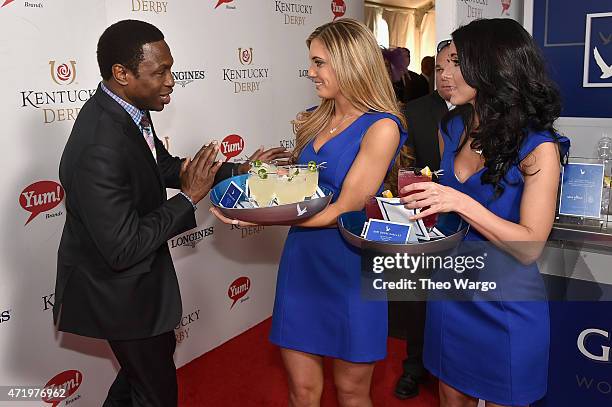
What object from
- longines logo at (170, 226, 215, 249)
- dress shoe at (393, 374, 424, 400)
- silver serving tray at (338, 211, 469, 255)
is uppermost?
silver serving tray at (338, 211, 469, 255)

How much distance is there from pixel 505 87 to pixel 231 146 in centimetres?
221

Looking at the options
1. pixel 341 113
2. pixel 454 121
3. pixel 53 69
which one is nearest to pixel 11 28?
pixel 53 69

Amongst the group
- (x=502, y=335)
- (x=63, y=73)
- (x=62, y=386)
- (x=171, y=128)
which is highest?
(x=63, y=73)

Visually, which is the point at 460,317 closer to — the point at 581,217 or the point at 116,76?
the point at 581,217

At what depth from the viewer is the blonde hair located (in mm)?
1956

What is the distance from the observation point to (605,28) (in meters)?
3.70

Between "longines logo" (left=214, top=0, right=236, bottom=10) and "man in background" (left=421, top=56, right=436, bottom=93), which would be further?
"man in background" (left=421, top=56, right=436, bottom=93)

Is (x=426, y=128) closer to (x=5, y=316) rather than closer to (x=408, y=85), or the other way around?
(x=408, y=85)

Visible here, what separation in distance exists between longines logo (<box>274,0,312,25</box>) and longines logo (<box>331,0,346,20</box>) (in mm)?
345

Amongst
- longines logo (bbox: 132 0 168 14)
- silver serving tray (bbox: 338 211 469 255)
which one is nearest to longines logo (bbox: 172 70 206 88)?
longines logo (bbox: 132 0 168 14)

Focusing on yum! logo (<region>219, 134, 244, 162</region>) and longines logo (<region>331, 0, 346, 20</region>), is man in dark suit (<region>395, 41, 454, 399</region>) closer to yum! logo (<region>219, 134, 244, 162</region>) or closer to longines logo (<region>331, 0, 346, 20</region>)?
yum! logo (<region>219, 134, 244, 162</region>)

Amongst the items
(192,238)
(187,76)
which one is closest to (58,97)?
(187,76)

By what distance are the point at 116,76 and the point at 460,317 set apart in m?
1.26

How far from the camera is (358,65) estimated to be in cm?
196
